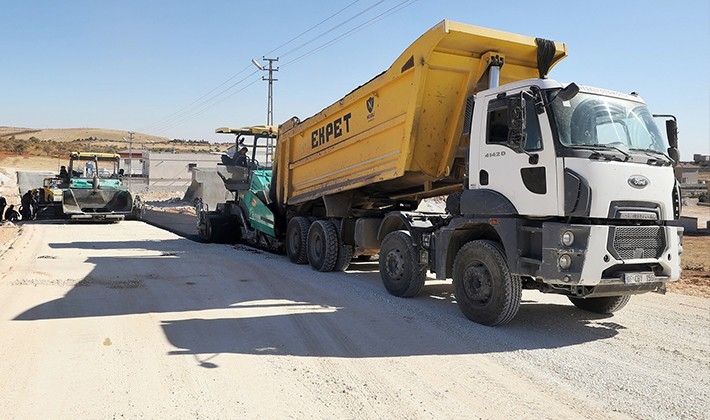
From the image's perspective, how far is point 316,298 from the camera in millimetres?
7410

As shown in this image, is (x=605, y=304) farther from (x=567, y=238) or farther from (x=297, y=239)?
(x=297, y=239)

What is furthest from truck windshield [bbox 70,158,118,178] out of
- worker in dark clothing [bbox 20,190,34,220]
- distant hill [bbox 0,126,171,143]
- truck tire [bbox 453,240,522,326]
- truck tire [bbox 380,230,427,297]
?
distant hill [bbox 0,126,171,143]

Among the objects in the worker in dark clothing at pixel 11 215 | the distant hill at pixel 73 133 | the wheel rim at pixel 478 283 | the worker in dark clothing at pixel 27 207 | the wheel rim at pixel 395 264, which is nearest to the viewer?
the wheel rim at pixel 478 283

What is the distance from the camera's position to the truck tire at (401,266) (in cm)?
730

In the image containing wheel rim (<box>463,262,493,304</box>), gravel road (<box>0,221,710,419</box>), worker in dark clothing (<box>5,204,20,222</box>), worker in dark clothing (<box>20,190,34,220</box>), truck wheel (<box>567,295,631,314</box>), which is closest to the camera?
gravel road (<box>0,221,710,419</box>)

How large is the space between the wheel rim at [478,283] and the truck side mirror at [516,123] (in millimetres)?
1354

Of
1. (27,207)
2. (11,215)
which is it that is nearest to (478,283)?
(11,215)

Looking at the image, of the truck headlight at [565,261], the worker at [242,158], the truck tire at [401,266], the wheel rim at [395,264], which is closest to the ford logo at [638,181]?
the truck headlight at [565,261]

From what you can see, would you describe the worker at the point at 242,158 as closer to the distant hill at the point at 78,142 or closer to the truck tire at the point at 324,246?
the truck tire at the point at 324,246

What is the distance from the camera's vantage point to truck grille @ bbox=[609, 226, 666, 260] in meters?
5.30

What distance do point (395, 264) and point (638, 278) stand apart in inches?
123

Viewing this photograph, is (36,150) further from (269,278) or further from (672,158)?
(672,158)

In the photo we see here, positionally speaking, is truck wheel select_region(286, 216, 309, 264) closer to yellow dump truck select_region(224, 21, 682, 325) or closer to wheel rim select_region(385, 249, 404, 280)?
yellow dump truck select_region(224, 21, 682, 325)

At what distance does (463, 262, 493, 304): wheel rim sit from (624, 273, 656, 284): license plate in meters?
1.28
